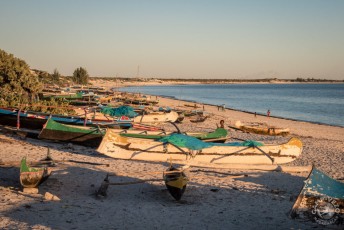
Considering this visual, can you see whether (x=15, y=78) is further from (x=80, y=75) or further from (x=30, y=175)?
(x=80, y=75)

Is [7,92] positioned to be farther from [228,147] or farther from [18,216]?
[18,216]

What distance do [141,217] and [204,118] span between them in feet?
73.6

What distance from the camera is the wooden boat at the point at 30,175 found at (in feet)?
28.3

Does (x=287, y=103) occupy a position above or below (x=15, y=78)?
below

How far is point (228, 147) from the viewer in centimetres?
1366

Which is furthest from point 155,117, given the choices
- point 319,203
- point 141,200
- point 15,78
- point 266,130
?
point 319,203

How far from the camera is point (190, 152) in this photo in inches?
525

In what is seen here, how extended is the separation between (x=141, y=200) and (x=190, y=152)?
4.34 metres

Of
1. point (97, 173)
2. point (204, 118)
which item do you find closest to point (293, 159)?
point (97, 173)

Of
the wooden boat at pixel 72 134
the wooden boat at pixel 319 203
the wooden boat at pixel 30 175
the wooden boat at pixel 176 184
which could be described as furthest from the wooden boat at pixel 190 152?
the wooden boat at pixel 319 203

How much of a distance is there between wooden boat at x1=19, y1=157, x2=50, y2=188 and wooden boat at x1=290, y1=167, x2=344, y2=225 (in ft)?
20.1

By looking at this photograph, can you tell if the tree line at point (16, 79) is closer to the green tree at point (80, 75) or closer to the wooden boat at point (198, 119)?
the wooden boat at point (198, 119)

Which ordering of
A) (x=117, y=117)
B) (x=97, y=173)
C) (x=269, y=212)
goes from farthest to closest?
(x=117, y=117) → (x=97, y=173) → (x=269, y=212)

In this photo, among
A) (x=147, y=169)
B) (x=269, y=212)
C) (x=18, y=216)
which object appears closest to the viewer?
(x=18, y=216)
